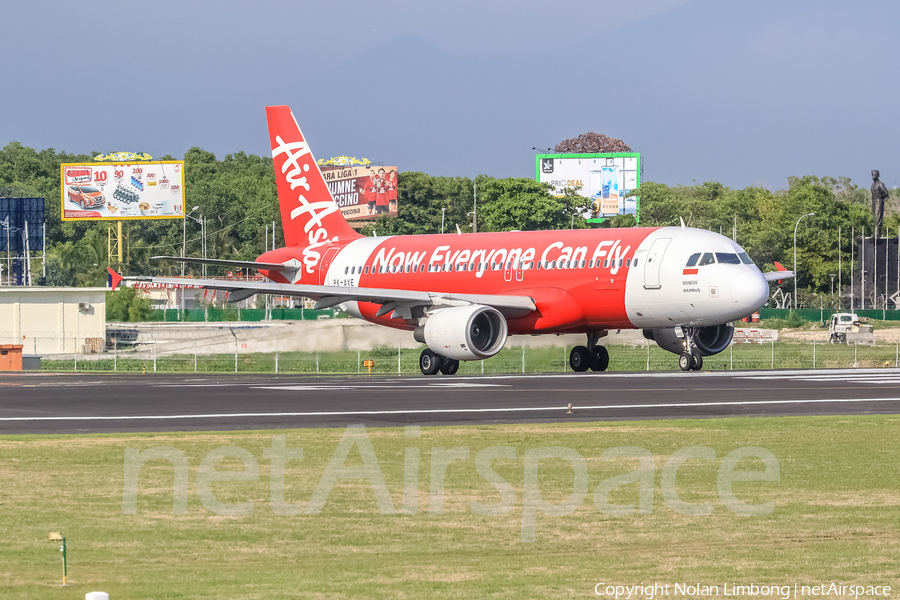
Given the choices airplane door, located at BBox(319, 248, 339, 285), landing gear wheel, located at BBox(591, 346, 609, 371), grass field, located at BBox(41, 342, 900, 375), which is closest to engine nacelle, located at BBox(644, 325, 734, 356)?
landing gear wheel, located at BBox(591, 346, 609, 371)

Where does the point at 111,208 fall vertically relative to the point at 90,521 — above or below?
above

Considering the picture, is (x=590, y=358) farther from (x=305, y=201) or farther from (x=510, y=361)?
(x=305, y=201)

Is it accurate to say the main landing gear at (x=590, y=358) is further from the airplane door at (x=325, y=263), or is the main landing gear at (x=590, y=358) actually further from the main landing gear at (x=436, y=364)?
the airplane door at (x=325, y=263)

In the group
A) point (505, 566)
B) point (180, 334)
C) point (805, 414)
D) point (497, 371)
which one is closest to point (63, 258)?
point (180, 334)

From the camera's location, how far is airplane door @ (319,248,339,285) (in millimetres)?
42562

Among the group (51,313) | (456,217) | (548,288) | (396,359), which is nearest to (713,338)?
(548,288)

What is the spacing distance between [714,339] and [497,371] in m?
10.9

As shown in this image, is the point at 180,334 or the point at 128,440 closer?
the point at 128,440

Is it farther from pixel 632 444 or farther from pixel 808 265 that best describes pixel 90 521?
pixel 808 265

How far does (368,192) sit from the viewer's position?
5541 inches

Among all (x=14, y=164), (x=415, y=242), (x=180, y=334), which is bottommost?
(x=180, y=334)

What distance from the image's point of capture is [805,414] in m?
20.6
